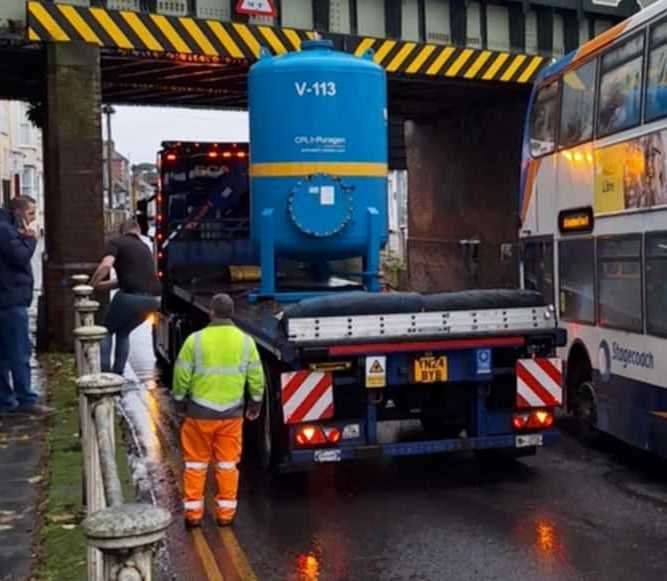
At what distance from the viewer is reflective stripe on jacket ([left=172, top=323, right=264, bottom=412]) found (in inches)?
274

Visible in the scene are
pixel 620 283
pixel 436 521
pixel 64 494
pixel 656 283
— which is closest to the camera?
pixel 436 521

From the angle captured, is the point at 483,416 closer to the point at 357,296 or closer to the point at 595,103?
the point at 357,296

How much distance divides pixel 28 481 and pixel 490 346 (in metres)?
3.83

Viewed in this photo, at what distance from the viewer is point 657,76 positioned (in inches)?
325

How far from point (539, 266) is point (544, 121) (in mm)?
1606

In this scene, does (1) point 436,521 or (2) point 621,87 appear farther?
(2) point 621,87

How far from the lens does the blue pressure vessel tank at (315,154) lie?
32.4 feet

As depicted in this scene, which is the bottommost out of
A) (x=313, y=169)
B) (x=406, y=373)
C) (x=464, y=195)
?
(x=406, y=373)

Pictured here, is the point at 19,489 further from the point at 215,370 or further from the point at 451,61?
the point at 451,61

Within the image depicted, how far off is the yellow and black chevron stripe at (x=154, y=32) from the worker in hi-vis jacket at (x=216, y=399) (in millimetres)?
8205

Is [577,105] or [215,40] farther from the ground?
[215,40]

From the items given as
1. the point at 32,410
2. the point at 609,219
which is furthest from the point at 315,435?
the point at 32,410

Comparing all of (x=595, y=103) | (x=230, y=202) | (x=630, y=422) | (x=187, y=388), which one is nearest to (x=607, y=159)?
(x=595, y=103)

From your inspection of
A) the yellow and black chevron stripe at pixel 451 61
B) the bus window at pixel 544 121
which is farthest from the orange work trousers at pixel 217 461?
the yellow and black chevron stripe at pixel 451 61
